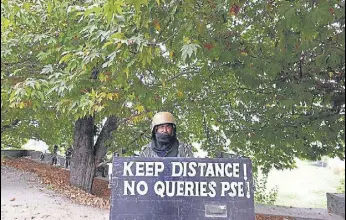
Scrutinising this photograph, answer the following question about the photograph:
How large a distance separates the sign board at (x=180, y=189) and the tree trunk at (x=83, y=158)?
752 cm

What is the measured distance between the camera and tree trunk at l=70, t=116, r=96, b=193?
412 inches

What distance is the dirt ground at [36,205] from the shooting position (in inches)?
255

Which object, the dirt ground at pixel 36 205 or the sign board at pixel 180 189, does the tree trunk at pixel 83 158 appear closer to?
the dirt ground at pixel 36 205

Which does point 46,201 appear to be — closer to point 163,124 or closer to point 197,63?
point 197,63

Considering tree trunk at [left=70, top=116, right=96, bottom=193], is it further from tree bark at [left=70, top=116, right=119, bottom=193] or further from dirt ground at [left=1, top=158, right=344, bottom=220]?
dirt ground at [left=1, top=158, right=344, bottom=220]

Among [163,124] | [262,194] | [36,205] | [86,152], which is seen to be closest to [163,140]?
[163,124]

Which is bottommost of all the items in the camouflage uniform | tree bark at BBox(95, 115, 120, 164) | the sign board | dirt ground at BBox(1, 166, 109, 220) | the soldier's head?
dirt ground at BBox(1, 166, 109, 220)

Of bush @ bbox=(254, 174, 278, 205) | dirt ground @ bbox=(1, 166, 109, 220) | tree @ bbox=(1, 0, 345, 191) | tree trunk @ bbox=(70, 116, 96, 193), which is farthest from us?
bush @ bbox=(254, 174, 278, 205)

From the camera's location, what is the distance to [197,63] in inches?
322

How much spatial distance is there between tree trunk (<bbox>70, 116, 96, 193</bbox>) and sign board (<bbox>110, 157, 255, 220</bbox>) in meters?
7.52

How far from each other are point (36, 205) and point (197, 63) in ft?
15.0

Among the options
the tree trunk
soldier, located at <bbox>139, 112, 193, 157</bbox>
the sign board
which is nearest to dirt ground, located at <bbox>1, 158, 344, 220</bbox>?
the tree trunk

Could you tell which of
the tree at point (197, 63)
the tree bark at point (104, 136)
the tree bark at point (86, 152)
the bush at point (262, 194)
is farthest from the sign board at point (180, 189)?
the bush at point (262, 194)

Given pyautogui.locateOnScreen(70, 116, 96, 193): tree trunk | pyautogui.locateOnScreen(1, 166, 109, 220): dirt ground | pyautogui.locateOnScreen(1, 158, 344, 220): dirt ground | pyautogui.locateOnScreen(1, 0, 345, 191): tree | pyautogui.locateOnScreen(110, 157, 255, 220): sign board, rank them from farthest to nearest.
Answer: pyautogui.locateOnScreen(70, 116, 96, 193): tree trunk < pyautogui.locateOnScreen(1, 158, 344, 220): dirt ground < pyautogui.locateOnScreen(1, 166, 109, 220): dirt ground < pyautogui.locateOnScreen(1, 0, 345, 191): tree < pyautogui.locateOnScreen(110, 157, 255, 220): sign board
